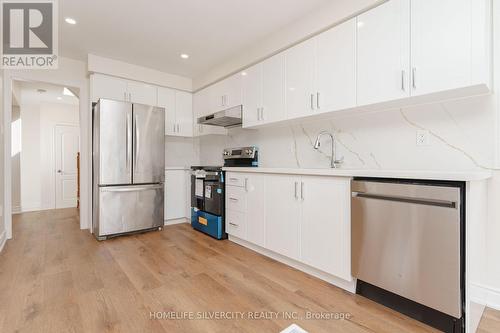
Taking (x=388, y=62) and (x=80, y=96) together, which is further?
(x=80, y=96)

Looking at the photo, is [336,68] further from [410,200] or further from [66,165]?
[66,165]

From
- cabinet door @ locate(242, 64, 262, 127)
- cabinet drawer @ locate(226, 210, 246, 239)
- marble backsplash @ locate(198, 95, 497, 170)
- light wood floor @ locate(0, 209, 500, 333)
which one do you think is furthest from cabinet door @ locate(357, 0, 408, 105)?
cabinet drawer @ locate(226, 210, 246, 239)

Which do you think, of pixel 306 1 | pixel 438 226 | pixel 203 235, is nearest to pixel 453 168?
pixel 438 226

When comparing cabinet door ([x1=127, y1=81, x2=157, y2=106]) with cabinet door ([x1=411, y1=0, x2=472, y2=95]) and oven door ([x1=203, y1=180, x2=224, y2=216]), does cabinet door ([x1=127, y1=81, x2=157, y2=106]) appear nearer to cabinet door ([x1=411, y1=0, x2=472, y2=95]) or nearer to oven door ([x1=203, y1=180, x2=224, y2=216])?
oven door ([x1=203, y1=180, x2=224, y2=216])

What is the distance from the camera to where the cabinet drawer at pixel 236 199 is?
2916mm

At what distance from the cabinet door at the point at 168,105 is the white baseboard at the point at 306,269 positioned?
2.26 m

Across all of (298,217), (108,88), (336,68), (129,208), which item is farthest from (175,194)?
(336,68)

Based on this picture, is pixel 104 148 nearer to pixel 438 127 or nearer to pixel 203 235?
pixel 203 235

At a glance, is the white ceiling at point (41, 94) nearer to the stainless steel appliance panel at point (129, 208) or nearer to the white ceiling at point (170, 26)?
the white ceiling at point (170, 26)

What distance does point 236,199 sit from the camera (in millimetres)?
3021

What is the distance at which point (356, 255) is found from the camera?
1.81m

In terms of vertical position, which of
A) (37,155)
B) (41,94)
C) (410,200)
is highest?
(41,94)

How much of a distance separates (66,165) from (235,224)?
5206 millimetres

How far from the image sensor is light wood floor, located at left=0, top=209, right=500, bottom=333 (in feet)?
5.00
